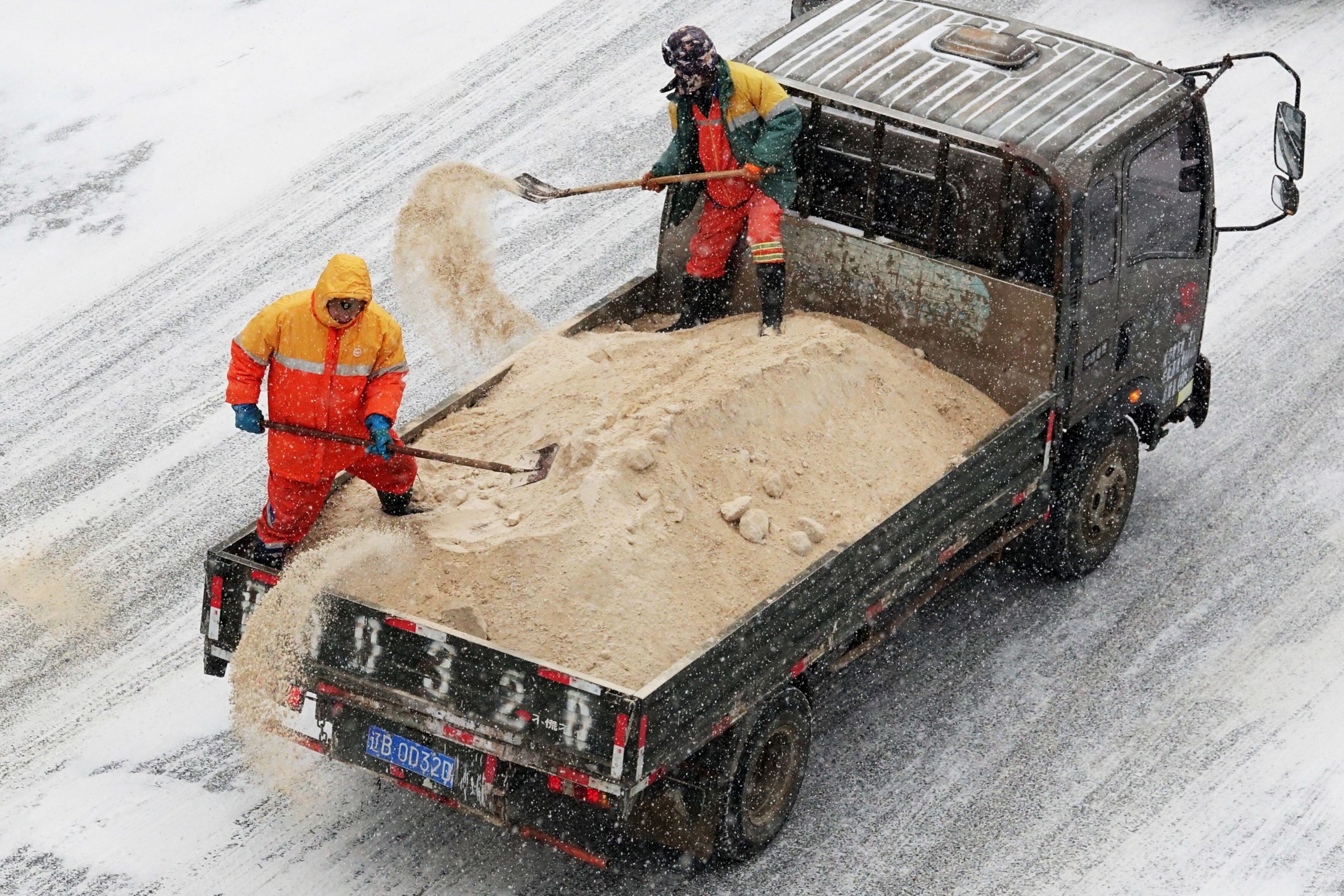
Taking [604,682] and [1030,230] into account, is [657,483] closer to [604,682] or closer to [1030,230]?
[604,682]

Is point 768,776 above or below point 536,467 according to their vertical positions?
below

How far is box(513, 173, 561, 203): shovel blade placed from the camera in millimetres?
9391

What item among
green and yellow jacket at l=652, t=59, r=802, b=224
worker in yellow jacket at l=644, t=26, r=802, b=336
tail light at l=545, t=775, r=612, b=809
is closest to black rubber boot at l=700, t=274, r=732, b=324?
worker in yellow jacket at l=644, t=26, r=802, b=336

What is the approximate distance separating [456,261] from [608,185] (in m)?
1.43

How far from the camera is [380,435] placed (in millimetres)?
6984

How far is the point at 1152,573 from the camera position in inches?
358

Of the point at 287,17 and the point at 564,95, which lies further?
the point at 287,17

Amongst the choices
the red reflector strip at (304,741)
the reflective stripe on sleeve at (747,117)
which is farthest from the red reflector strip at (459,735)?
the reflective stripe on sleeve at (747,117)

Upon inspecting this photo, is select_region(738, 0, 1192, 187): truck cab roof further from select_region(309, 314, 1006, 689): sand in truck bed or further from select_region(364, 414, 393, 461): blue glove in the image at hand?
select_region(364, 414, 393, 461): blue glove

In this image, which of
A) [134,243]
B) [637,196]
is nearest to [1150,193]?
[637,196]

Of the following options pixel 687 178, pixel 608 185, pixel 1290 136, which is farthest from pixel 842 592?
pixel 1290 136

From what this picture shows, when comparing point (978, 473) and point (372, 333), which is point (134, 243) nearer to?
point (372, 333)

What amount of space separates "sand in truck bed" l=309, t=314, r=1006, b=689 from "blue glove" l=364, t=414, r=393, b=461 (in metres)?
0.33

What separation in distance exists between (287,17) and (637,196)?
13.4 ft
